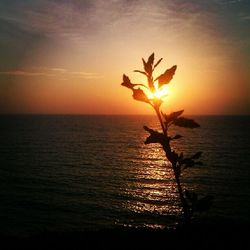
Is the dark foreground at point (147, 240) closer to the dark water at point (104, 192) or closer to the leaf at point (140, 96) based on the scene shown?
the leaf at point (140, 96)

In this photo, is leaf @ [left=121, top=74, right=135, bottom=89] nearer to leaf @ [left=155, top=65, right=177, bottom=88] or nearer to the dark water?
leaf @ [left=155, top=65, right=177, bottom=88]

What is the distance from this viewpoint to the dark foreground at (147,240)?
42.6 feet

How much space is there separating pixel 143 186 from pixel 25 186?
67.6 ft

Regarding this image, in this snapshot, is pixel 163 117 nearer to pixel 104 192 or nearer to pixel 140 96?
pixel 140 96

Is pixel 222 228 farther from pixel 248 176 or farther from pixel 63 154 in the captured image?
pixel 63 154

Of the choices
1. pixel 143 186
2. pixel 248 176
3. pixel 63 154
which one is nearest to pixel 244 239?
pixel 143 186

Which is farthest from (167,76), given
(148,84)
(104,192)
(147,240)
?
(104,192)

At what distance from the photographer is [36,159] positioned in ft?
276

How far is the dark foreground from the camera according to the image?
13.0m

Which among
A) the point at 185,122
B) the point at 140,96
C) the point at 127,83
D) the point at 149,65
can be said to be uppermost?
the point at 149,65

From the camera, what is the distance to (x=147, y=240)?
14031mm

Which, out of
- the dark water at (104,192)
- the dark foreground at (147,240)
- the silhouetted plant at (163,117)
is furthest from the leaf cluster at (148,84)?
the dark water at (104,192)

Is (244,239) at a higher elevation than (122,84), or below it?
below

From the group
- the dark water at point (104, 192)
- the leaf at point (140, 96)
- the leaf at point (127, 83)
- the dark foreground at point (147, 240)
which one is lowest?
the dark water at point (104, 192)
